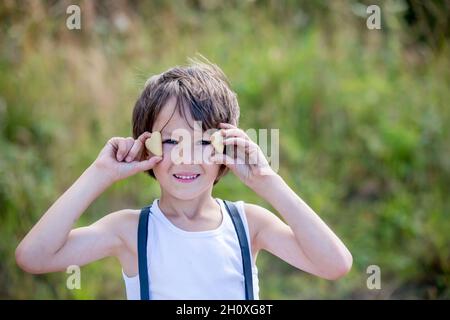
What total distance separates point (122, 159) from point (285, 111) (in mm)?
2735

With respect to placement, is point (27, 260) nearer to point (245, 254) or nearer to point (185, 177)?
point (185, 177)

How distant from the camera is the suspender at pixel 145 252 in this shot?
2.06 metres

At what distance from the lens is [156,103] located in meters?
2.14

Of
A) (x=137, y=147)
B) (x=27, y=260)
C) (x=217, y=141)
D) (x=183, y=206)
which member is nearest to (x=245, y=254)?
(x=183, y=206)

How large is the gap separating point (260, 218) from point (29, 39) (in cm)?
315

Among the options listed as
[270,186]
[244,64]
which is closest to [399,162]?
[244,64]

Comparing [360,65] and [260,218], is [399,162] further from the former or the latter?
[260,218]

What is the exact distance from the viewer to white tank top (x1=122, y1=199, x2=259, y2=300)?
80.9 inches

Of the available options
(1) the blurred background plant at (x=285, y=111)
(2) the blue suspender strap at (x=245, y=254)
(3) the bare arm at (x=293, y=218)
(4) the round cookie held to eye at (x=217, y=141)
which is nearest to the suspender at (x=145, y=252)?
(2) the blue suspender strap at (x=245, y=254)

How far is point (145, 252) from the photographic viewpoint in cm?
207

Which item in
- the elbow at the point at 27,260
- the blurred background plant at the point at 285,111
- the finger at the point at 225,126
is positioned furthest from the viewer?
the blurred background plant at the point at 285,111

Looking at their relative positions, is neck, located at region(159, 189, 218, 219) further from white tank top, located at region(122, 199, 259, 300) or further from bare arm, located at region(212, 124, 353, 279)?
bare arm, located at region(212, 124, 353, 279)

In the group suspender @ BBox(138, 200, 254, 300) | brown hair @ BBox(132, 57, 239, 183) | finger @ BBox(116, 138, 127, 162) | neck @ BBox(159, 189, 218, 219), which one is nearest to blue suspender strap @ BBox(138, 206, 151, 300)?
suspender @ BBox(138, 200, 254, 300)

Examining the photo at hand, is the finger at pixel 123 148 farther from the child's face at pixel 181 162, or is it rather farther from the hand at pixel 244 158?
the hand at pixel 244 158
